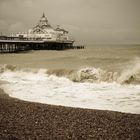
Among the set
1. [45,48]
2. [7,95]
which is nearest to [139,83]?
[7,95]

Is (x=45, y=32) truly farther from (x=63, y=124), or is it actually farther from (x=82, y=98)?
(x=63, y=124)

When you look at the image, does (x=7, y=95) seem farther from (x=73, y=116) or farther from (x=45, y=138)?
(x=45, y=138)

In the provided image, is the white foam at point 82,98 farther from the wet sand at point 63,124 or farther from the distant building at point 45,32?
the distant building at point 45,32

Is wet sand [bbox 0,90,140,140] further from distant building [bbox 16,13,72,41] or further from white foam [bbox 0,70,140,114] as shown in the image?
distant building [bbox 16,13,72,41]

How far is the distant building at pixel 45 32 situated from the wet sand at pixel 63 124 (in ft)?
239

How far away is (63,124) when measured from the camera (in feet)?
21.2

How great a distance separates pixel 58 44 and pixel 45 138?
61.2 metres

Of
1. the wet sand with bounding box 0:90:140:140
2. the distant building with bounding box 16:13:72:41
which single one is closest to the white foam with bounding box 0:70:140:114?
the wet sand with bounding box 0:90:140:140

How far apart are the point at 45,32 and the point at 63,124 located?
81684 millimetres

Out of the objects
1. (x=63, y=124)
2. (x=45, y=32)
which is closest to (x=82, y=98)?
(x=63, y=124)

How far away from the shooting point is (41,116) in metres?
7.11

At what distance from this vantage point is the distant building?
83544 millimetres

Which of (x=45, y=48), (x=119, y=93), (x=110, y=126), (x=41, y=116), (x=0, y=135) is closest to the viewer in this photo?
(x=0, y=135)

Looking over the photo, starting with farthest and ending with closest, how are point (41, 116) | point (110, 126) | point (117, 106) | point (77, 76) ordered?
point (77, 76) → point (117, 106) → point (41, 116) → point (110, 126)
